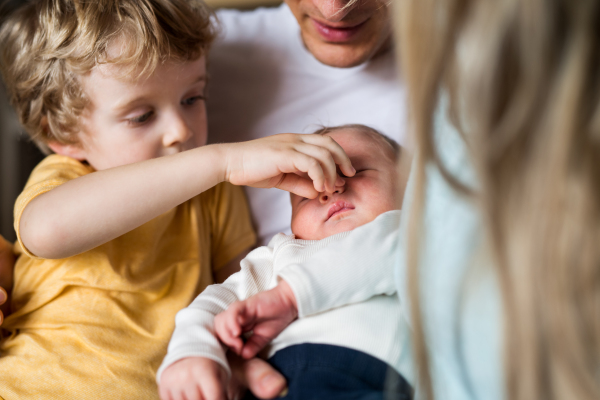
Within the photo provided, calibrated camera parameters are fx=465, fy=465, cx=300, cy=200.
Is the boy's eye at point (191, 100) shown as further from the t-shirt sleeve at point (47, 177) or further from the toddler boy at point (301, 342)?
the toddler boy at point (301, 342)

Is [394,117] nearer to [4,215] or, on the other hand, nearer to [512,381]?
[512,381]

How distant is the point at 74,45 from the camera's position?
910 millimetres

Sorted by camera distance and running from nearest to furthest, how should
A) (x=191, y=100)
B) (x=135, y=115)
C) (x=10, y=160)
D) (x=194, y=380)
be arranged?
(x=194, y=380) → (x=135, y=115) → (x=191, y=100) → (x=10, y=160)

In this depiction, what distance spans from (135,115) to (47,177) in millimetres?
212

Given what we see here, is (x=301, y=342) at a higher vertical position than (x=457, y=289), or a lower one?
lower

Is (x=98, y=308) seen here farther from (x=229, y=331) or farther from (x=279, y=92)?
(x=279, y=92)

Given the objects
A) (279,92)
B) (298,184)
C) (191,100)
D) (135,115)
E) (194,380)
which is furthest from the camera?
(279,92)

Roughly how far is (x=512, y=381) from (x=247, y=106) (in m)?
0.96

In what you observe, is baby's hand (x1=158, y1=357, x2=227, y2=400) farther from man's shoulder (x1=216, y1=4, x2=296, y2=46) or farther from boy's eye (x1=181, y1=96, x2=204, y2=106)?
man's shoulder (x1=216, y1=4, x2=296, y2=46)

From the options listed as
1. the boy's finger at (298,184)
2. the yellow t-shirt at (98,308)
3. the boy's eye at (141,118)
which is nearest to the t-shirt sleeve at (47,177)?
the yellow t-shirt at (98,308)

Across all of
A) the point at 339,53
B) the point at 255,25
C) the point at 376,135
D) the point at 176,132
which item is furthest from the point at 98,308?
the point at 255,25

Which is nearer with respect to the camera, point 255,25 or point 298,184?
point 298,184

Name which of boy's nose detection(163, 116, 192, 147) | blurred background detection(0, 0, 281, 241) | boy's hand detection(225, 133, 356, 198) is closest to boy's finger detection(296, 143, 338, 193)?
boy's hand detection(225, 133, 356, 198)

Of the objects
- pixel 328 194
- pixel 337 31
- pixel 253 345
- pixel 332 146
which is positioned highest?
pixel 337 31
